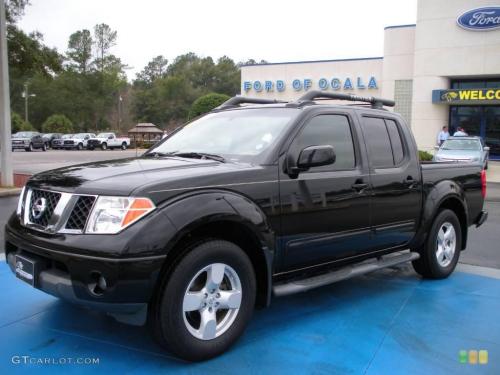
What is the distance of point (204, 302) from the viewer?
358cm

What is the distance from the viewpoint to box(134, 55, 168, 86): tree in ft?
376

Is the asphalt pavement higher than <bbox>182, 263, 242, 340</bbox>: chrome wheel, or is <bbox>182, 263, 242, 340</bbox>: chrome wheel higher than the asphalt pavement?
<bbox>182, 263, 242, 340</bbox>: chrome wheel

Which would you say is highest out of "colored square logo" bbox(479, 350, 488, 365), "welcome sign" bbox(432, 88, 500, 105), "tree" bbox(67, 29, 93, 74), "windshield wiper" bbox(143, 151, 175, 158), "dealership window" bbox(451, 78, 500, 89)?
"tree" bbox(67, 29, 93, 74)

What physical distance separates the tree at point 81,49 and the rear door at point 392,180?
261 ft

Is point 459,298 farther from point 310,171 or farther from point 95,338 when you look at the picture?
point 95,338

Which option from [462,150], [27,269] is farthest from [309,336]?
[462,150]

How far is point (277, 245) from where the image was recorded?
4004 mm

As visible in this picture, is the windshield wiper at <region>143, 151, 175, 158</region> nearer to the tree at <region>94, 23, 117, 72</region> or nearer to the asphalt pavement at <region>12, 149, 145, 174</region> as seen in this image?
the asphalt pavement at <region>12, 149, 145, 174</region>

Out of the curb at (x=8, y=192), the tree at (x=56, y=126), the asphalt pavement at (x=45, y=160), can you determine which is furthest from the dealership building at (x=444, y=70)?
the tree at (x=56, y=126)

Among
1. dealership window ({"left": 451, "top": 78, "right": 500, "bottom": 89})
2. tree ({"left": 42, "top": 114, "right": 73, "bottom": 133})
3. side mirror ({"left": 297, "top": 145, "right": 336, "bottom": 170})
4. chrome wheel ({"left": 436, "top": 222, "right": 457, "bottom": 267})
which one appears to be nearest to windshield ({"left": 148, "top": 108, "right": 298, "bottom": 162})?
side mirror ({"left": 297, "top": 145, "right": 336, "bottom": 170})

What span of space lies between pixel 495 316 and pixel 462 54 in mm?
27769

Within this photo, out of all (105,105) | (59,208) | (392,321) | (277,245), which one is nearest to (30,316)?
(59,208)

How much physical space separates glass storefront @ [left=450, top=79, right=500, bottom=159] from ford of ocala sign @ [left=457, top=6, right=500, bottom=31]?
308cm

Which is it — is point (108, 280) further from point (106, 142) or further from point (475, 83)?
point (106, 142)
